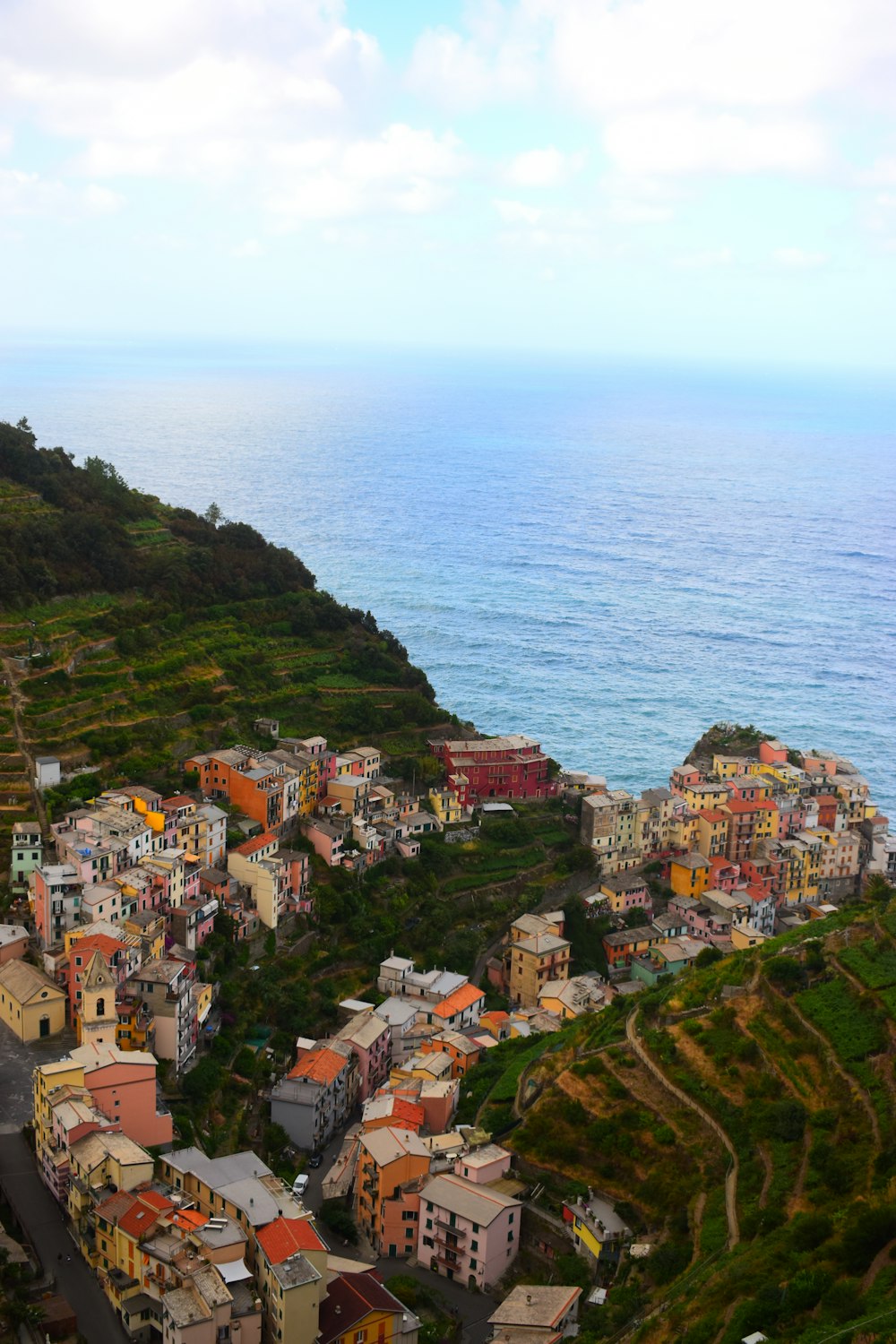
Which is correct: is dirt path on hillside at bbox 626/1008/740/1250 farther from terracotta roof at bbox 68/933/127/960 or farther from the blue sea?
the blue sea

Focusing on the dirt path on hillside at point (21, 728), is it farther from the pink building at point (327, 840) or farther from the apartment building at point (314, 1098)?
the apartment building at point (314, 1098)

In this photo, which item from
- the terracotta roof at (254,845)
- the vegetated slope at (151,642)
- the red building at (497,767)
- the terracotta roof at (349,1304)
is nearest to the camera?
the terracotta roof at (349,1304)

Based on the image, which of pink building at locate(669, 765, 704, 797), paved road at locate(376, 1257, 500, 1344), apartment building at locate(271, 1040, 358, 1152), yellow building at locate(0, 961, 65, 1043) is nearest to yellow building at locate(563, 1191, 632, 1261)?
paved road at locate(376, 1257, 500, 1344)

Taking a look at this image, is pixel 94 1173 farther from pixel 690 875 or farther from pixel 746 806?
pixel 746 806

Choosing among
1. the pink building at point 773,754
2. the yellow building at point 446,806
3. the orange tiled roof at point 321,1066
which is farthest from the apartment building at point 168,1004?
the pink building at point 773,754

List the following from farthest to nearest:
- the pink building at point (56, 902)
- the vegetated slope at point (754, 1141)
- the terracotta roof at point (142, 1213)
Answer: the pink building at point (56, 902)
the terracotta roof at point (142, 1213)
the vegetated slope at point (754, 1141)
